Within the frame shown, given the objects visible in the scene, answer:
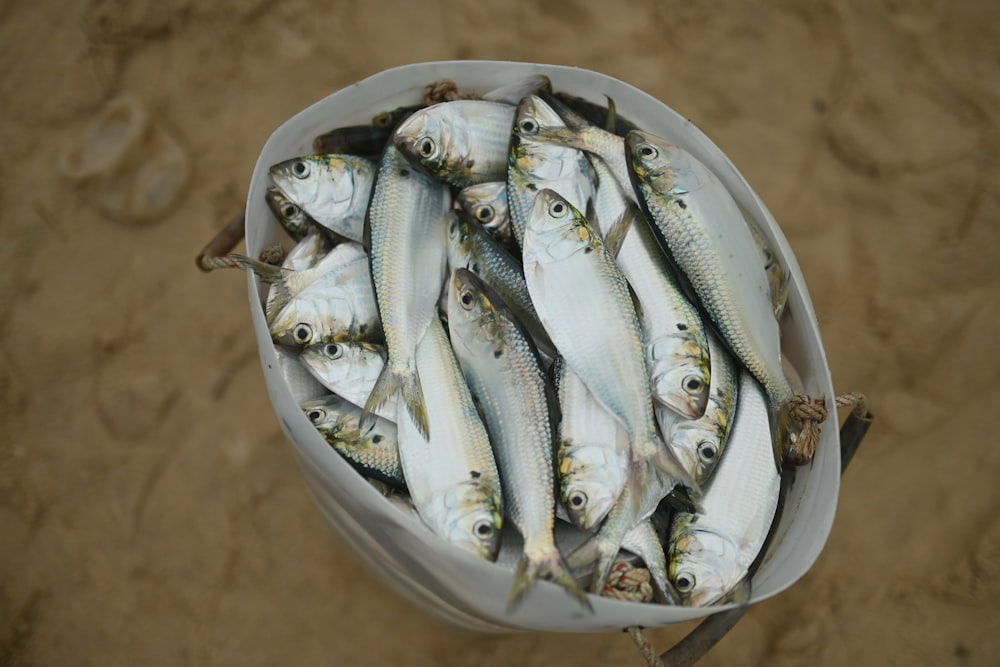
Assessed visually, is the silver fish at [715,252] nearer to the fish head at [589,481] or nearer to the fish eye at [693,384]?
the fish eye at [693,384]

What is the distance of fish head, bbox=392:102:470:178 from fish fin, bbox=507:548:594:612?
0.75m

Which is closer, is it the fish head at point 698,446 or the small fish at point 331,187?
the fish head at point 698,446

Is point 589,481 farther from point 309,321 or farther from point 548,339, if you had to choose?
point 309,321

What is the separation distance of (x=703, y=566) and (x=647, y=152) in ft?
2.47

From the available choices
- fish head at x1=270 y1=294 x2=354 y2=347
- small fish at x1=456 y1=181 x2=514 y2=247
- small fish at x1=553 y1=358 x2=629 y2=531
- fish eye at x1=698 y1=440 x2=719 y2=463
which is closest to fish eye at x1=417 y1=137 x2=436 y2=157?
small fish at x1=456 y1=181 x2=514 y2=247

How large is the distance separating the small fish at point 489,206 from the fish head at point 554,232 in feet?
0.42

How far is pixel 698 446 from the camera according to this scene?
127cm

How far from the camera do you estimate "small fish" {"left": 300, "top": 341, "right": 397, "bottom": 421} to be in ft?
4.35

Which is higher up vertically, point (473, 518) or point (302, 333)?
point (302, 333)

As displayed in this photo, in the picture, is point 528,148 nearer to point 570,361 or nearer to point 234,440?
point 570,361

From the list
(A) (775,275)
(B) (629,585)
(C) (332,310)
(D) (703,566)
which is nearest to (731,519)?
(D) (703,566)

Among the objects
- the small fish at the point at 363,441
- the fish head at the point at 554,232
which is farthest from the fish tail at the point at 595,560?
the fish head at the point at 554,232

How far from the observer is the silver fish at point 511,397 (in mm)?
1212

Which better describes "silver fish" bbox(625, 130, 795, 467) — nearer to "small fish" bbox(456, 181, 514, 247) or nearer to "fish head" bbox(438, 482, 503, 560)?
"small fish" bbox(456, 181, 514, 247)
